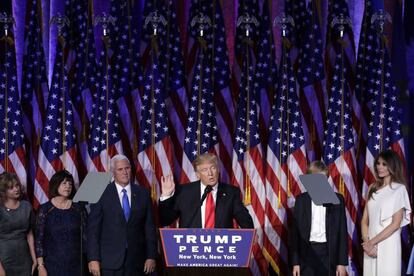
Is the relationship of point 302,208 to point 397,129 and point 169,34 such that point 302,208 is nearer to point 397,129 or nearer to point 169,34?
point 397,129

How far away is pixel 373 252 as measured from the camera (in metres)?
6.38

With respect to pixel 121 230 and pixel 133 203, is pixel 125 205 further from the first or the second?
pixel 121 230

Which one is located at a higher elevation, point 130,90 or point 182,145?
point 130,90

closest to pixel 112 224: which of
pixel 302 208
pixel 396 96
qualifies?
pixel 302 208

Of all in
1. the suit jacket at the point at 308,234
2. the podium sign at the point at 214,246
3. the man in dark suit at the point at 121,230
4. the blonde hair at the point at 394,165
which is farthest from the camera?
the blonde hair at the point at 394,165

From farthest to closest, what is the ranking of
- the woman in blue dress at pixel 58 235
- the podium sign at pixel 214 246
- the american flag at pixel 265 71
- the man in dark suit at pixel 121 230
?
the american flag at pixel 265 71, the woman in blue dress at pixel 58 235, the man in dark suit at pixel 121 230, the podium sign at pixel 214 246

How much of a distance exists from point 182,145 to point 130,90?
2.68 feet

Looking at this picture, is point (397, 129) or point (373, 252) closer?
point (373, 252)

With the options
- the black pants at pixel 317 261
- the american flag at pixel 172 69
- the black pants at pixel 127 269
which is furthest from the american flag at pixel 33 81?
the black pants at pixel 317 261

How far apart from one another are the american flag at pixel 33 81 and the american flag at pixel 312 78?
271 cm

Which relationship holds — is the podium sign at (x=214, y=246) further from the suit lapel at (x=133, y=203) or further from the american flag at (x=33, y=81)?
the american flag at (x=33, y=81)

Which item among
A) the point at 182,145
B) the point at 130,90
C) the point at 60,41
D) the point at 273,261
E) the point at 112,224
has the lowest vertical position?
the point at 273,261

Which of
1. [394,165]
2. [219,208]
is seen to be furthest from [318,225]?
[219,208]

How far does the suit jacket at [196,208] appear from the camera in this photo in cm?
564
